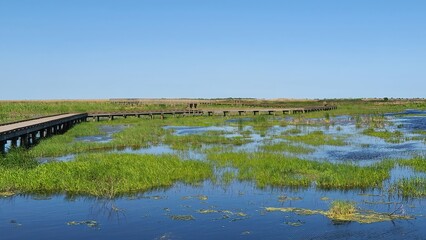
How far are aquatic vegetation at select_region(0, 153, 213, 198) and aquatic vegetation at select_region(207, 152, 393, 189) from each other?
195 cm

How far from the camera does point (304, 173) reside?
1905 centimetres

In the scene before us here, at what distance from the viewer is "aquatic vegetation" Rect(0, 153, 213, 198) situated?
16219mm

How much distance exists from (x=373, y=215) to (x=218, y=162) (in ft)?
34.8

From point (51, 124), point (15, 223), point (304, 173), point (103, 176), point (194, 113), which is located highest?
point (51, 124)

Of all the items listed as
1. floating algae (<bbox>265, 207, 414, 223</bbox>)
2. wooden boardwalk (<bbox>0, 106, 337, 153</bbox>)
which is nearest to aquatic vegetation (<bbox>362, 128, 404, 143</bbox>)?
floating algae (<bbox>265, 207, 414, 223</bbox>)

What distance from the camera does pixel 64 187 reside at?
648 inches

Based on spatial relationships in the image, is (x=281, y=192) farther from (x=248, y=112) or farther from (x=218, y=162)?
(x=248, y=112)

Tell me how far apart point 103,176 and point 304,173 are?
8.32 m

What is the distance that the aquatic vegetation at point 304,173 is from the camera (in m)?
17.0

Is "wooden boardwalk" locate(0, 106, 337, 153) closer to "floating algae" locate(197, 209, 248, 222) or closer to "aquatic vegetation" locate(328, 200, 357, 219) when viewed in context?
"floating algae" locate(197, 209, 248, 222)

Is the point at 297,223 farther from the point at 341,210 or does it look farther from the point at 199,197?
the point at 199,197

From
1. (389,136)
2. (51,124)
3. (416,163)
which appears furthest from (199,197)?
(389,136)

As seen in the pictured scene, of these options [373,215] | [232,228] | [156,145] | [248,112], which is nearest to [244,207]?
[232,228]

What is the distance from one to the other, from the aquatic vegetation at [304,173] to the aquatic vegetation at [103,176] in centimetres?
195
